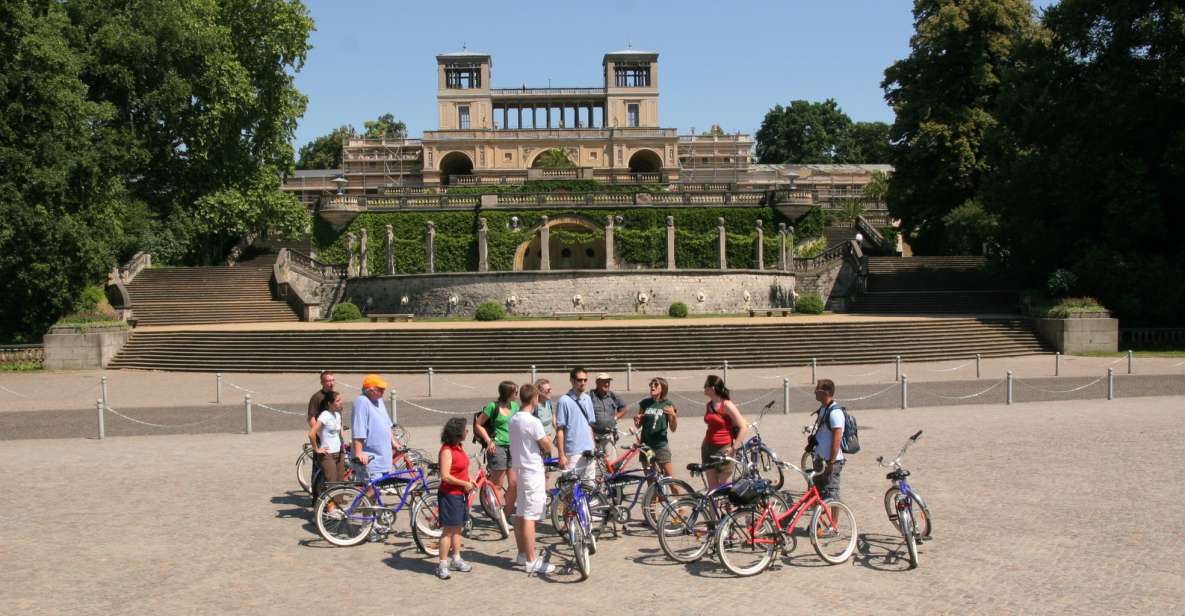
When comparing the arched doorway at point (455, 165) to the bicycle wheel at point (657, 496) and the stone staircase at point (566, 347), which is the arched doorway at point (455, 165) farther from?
the bicycle wheel at point (657, 496)

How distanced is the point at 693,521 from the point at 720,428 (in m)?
1.46

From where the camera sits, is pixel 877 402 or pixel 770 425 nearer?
pixel 770 425

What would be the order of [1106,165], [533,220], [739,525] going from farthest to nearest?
1. [533,220]
2. [1106,165]
3. [739,525]

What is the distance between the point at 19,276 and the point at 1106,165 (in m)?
37.0

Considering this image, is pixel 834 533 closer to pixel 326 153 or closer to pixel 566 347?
pixel 566 347

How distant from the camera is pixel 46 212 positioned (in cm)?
3103

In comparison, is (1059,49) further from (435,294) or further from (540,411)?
(540,411)

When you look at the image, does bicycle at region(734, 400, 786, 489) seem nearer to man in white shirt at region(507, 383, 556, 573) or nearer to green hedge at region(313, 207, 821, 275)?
man in white shirt at region(507, 383, 556, 573)

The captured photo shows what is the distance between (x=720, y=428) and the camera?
10375mm

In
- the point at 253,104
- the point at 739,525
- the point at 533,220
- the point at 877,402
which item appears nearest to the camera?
the point at 739,525

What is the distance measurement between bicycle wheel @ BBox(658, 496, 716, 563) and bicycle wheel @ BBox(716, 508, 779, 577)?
295 mm

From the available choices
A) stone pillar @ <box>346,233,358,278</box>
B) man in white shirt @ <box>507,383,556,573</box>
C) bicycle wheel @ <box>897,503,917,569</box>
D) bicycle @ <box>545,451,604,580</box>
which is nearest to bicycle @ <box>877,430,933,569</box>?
bicycle wheel @ <box>897,503,917,569</box>

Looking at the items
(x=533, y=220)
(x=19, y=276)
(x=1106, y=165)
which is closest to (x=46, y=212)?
(x=19, y=276)

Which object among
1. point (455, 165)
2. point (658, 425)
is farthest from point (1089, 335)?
point (455, 165)
